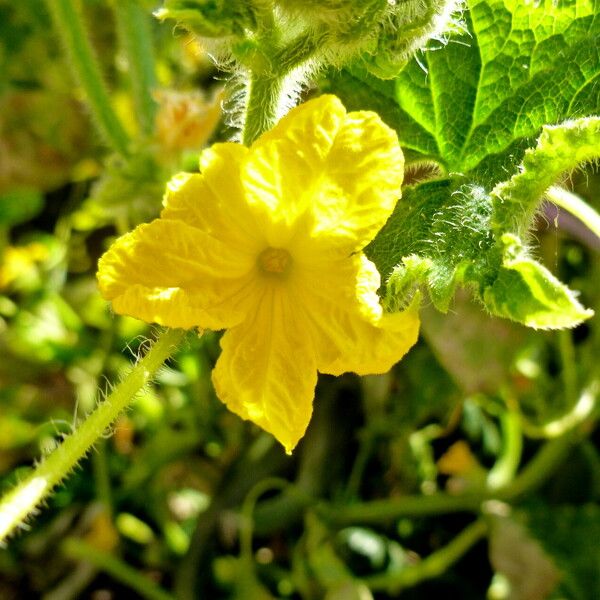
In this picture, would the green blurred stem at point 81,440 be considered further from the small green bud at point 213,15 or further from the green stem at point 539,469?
the green stem at point 539,469

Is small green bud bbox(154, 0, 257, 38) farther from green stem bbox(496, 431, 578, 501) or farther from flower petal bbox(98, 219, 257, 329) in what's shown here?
green stem bbox(496, 431, 578, 501)

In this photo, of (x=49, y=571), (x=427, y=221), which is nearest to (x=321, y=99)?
(x=427, y=221)

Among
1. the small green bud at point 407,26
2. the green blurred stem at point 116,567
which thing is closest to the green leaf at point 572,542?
the green blurred stem at point 116,567

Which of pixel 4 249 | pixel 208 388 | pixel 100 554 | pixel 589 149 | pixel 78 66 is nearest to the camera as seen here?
pixel 589 149

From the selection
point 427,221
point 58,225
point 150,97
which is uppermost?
point 427,221

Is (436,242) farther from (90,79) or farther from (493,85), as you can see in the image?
(90,79)

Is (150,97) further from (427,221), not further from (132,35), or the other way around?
(427,221)

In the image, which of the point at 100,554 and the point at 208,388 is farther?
the point at 208,388
